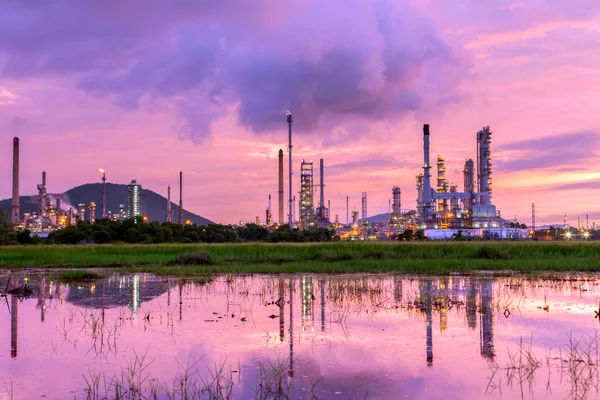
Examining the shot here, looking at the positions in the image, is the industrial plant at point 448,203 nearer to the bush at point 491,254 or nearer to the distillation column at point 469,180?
the distillation column at point 469,180

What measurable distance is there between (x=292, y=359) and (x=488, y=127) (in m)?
98.6

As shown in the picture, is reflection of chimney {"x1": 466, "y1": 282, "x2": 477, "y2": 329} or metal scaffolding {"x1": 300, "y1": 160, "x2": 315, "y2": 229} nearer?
reflection of chimney {"x1": 466, "y1": 282, "x2": 477, "y2": 329}

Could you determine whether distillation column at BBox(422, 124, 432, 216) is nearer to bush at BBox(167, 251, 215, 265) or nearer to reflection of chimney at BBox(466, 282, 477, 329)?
bush at BBox(167, 251, 215, 265)

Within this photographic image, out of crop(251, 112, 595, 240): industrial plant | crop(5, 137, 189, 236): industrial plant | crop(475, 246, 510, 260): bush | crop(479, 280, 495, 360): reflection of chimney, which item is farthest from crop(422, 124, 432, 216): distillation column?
crop(479, 280, 495, 360): reflection of chimney

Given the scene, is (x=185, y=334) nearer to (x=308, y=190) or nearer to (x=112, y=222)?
(x=112, y=222)

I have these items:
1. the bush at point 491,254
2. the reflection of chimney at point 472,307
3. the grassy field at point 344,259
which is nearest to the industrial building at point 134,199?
the grassy field at point 344,259

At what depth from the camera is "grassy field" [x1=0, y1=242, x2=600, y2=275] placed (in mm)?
26594

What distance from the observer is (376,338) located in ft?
34.6

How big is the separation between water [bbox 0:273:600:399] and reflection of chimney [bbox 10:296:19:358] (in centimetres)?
4

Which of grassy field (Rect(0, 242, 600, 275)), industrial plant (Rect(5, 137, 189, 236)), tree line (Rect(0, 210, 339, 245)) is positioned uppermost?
industrial plant (Rect(5, 137, 189, 236))

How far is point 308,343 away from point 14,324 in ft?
22.5

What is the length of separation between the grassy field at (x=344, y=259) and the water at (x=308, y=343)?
8.51 meters

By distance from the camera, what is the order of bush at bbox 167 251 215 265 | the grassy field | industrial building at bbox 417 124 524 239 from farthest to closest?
1. industrial building at bbox 417 124 524 239
2. bush at bbox 167 251 215 265
3. the grassy field

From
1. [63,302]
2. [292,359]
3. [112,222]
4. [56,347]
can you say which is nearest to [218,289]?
[63,302]
